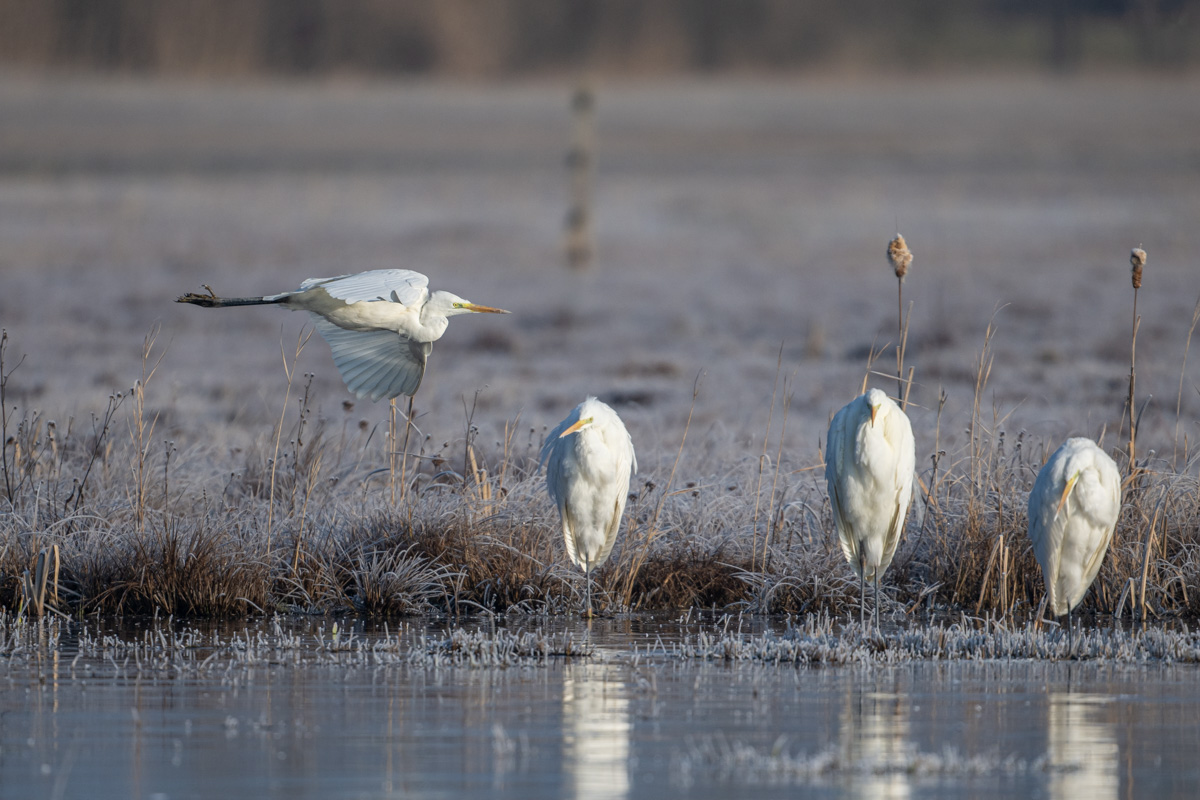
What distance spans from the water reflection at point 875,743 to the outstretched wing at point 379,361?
2927 millimetres

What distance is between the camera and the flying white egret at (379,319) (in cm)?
793

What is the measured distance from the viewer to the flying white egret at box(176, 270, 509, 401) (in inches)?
312

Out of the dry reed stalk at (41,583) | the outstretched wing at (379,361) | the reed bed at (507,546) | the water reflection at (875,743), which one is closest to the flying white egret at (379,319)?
the outstretched wing at (379,361)

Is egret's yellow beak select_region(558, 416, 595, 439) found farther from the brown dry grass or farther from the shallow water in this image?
the shallow water

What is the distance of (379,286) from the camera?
7.90m

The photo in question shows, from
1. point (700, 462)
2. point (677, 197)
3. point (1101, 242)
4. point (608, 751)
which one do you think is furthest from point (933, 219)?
point (608, 751)

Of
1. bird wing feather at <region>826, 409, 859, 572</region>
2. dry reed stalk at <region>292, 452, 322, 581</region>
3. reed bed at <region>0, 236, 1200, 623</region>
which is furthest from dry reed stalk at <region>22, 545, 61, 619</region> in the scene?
bird wing feather at <region>826, 409, 859, 572</region>

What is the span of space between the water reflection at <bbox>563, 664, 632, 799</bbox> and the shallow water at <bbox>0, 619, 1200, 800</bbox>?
0.04ft

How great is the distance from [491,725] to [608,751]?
2.00ft

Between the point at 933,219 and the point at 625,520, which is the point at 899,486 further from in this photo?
the point at 933,219

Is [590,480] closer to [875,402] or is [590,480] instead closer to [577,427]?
[577,427]

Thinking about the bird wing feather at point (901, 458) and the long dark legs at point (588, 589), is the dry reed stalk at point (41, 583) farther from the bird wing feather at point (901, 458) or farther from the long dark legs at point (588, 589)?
the bird wing feather at point (901, 458)

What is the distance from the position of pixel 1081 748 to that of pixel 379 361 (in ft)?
13.7

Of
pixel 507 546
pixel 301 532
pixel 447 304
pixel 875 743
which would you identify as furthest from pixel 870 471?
pixel 301 532
